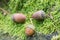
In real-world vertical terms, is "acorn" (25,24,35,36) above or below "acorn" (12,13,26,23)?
below

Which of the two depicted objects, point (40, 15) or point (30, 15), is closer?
point (40, 15)

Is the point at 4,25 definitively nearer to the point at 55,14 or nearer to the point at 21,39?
the point at 21,39

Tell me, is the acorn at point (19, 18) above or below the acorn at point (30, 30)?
above

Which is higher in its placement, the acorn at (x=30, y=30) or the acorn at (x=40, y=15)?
the acorn at (x=40, y=15)

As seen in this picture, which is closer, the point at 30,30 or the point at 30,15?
the point at 30,30

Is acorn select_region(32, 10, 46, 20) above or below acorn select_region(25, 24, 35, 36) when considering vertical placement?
above

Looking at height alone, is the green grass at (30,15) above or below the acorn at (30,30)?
above

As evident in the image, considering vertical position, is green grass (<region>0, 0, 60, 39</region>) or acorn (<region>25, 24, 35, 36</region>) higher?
green grass (<region>0, 0, 60, 39</region>)

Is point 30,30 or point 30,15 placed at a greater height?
point 30,15
